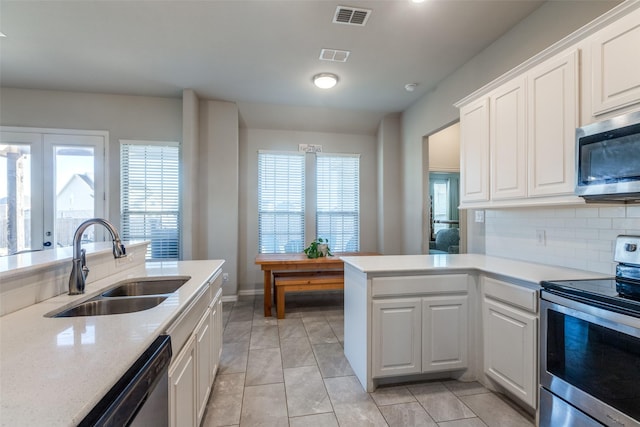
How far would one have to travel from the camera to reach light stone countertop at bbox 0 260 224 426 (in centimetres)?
63

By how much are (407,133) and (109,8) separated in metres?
3.87

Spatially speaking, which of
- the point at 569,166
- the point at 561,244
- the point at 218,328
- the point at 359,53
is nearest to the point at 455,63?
the point at 359,53

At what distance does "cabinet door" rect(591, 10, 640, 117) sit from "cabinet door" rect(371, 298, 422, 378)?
1629mm

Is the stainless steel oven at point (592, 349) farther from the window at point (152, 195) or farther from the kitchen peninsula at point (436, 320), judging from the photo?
the window at point (152, 195)

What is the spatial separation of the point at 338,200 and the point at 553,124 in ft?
11.7

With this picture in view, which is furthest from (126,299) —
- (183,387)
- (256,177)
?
(256,177)

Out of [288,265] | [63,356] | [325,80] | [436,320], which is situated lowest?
[436,320]

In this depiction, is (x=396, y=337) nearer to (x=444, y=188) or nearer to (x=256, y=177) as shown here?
(x=256, y=177)

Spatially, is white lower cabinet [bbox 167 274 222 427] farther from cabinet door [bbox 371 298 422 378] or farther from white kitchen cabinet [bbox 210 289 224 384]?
cabinet door [bbox 371 298 422 378]

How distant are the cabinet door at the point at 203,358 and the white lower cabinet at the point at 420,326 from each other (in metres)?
1.12

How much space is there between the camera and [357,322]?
2318 mm

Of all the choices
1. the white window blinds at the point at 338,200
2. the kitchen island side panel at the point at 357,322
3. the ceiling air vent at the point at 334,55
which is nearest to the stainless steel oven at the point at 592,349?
the kitchen island side panel at the point at 357,322

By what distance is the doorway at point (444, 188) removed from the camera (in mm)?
5152

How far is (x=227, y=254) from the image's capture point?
443 cm
